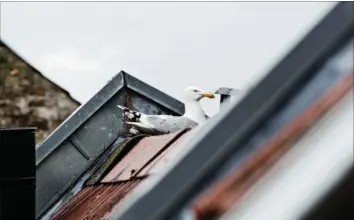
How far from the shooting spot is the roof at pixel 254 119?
1.13 m

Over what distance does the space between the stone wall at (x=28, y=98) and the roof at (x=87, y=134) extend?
268 cm

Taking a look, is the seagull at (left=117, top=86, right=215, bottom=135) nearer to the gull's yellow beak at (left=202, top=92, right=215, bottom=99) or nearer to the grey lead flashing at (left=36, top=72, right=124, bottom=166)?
the grey lead flashing at (left=36, top=72, right=124, bottom=166)

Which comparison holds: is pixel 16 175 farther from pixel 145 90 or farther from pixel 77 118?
pixel 145 90

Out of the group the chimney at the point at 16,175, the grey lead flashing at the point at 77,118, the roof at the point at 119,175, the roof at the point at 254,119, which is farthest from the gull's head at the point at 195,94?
the roof at the point at 254,119

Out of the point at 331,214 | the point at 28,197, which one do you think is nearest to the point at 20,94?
the point at 28,197

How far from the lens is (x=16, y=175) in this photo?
4.83 m

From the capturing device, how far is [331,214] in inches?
48.4

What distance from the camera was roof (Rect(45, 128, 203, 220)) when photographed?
464 cm

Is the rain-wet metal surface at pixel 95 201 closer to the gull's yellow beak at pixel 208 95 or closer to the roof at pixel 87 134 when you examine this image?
the roof at pixel 87 134

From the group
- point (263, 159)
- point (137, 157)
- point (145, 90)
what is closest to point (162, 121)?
point (145, 90)

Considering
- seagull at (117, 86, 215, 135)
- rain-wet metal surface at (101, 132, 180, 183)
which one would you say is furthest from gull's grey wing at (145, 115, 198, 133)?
rain-wet metal surface at (101, 132, 180, 183)

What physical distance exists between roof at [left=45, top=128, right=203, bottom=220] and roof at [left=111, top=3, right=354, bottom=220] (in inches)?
115

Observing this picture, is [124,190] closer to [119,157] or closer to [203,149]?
[119,157]

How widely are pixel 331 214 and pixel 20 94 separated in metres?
9.74
